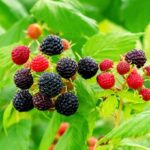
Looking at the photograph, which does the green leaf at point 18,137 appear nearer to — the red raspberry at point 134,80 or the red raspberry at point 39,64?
the red raspberry at point 39,64

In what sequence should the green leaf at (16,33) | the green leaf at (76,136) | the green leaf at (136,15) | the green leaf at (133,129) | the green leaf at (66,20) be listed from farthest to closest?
the green leaf at (136,15) < the green leaf at (16,33) < the green leaf at (66,20) < the green leaf at (76,136) < the green leaf at (133,129)

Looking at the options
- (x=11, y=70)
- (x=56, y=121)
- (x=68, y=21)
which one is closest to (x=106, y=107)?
(x=56, y=121)

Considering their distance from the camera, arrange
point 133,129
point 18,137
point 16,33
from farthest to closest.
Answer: point 16,33 → point 18,137 → point 133,129

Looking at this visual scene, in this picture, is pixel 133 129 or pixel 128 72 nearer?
pixel 133 129

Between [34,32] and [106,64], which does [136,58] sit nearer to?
[106,64]

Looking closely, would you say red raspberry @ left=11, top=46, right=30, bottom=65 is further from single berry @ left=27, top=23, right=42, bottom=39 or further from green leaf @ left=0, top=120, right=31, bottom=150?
single berry @ left=27, top=23, right=42, bottom=39

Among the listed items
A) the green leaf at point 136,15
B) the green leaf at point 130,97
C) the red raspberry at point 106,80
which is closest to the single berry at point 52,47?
the red raspberry at point 106,80

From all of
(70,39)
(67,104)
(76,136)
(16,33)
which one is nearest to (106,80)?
(67,104)
